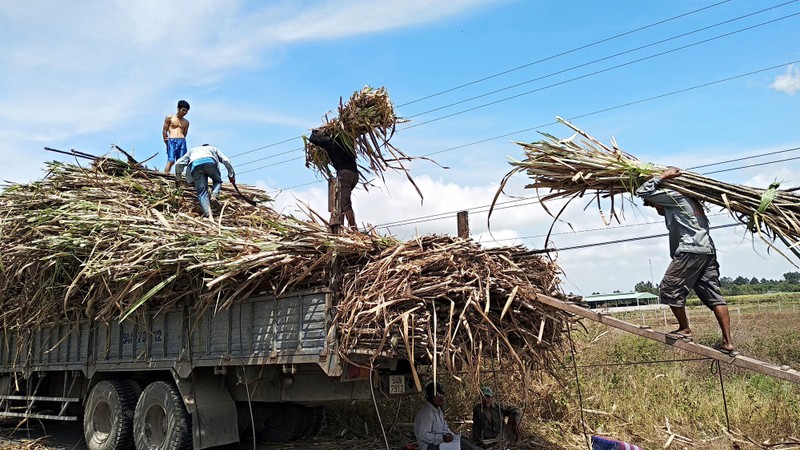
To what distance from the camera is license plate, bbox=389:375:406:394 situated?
6.01 m

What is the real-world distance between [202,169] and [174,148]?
1783 mm

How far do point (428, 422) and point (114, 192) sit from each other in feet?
15.0

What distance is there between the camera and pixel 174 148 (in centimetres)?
962

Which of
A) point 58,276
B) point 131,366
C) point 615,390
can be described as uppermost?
point 58,276

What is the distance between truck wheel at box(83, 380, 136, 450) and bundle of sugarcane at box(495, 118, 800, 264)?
4719 mm

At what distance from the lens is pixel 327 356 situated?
5.27m

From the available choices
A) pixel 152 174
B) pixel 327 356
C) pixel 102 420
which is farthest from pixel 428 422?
pixel 152 174

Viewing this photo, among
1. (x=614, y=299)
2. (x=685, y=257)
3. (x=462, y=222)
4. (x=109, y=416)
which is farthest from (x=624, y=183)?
(x=614, y=299)

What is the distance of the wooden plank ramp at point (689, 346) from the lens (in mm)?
4391

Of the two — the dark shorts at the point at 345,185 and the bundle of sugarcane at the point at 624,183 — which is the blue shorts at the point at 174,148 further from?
the bundle of sugarcane at the point at 624,183

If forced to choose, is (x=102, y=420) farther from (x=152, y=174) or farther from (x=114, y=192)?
(x=152, y=174)

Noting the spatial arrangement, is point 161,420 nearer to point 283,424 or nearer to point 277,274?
point 283,424

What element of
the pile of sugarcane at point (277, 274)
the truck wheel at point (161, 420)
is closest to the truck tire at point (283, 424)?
the truck wheel at point (161, 420)

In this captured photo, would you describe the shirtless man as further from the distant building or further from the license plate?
the distant building
